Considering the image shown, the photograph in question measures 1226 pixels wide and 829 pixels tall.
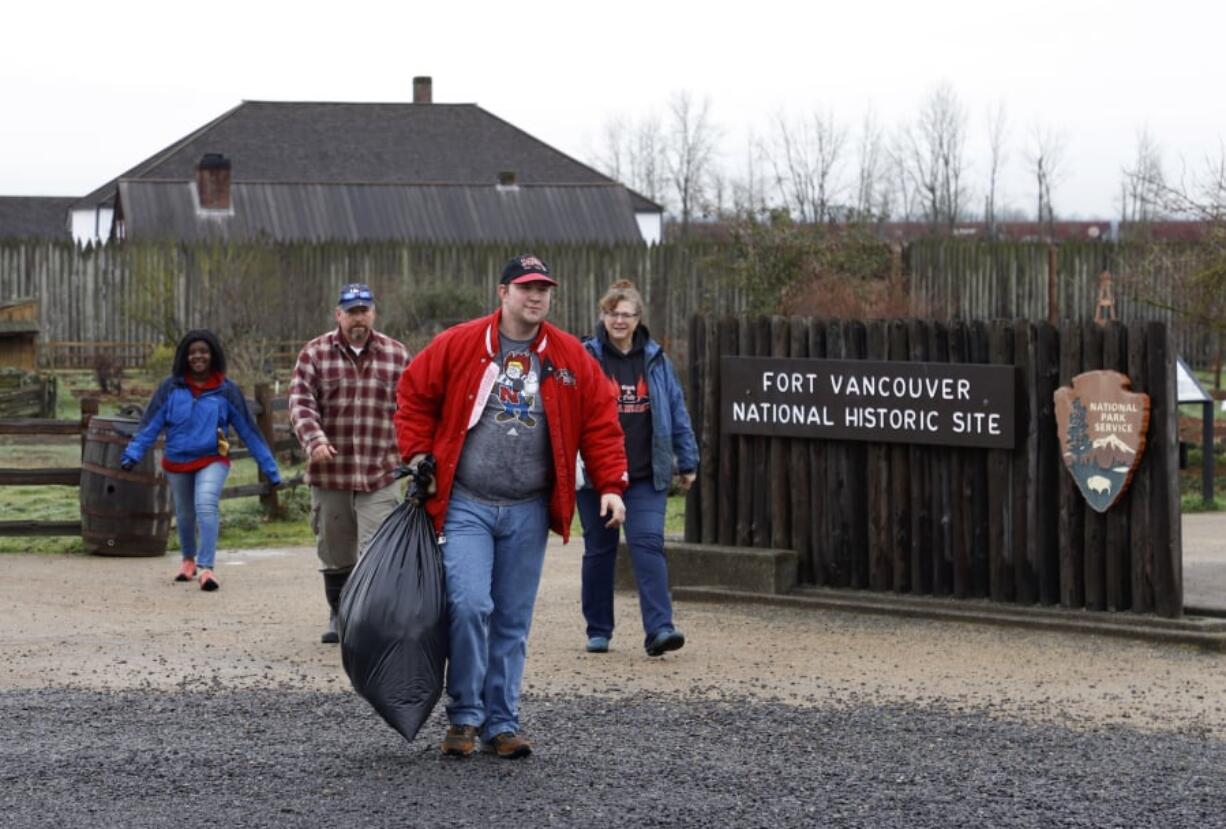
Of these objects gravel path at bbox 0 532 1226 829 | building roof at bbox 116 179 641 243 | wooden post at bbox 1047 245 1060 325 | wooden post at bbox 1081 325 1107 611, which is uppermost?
building roof at bbox 116 179 641 243

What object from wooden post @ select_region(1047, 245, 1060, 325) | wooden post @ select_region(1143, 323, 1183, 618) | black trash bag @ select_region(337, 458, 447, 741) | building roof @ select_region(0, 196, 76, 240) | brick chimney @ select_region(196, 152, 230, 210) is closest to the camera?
black trash bag @ select_region(337, 458, 447, 741)

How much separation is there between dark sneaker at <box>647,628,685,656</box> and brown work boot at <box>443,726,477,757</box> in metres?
2.31

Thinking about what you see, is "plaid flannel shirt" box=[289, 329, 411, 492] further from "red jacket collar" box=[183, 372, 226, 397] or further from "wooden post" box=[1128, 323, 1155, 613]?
"wooden post" box=[1128, 323, 1155, 613]

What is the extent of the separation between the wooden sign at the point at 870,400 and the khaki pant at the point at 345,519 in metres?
2.63

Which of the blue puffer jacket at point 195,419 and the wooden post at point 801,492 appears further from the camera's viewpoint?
the blue puffer jacket at point 195,419

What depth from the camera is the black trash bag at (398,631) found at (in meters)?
6.70

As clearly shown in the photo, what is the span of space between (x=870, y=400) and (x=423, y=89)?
57801 millimetres

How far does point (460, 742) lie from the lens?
6816mm

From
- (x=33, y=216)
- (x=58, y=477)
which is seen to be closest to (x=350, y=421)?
(x=58, y=477)

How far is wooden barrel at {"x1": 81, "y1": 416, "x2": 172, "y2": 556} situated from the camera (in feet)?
43.9

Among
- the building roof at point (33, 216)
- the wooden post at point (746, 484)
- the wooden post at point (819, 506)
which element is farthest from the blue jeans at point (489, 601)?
the building roof at point (33, 216)

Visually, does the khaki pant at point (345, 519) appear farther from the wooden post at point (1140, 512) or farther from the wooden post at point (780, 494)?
the wooden post at point (1140, 512)

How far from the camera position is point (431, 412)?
701 centimetres

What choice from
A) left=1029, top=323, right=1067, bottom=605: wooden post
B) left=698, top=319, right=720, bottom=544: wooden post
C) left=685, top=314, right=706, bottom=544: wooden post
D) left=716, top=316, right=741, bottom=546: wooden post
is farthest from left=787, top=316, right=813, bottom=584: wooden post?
left=1029, top=323, right=1067, bottom=605: wooden post
